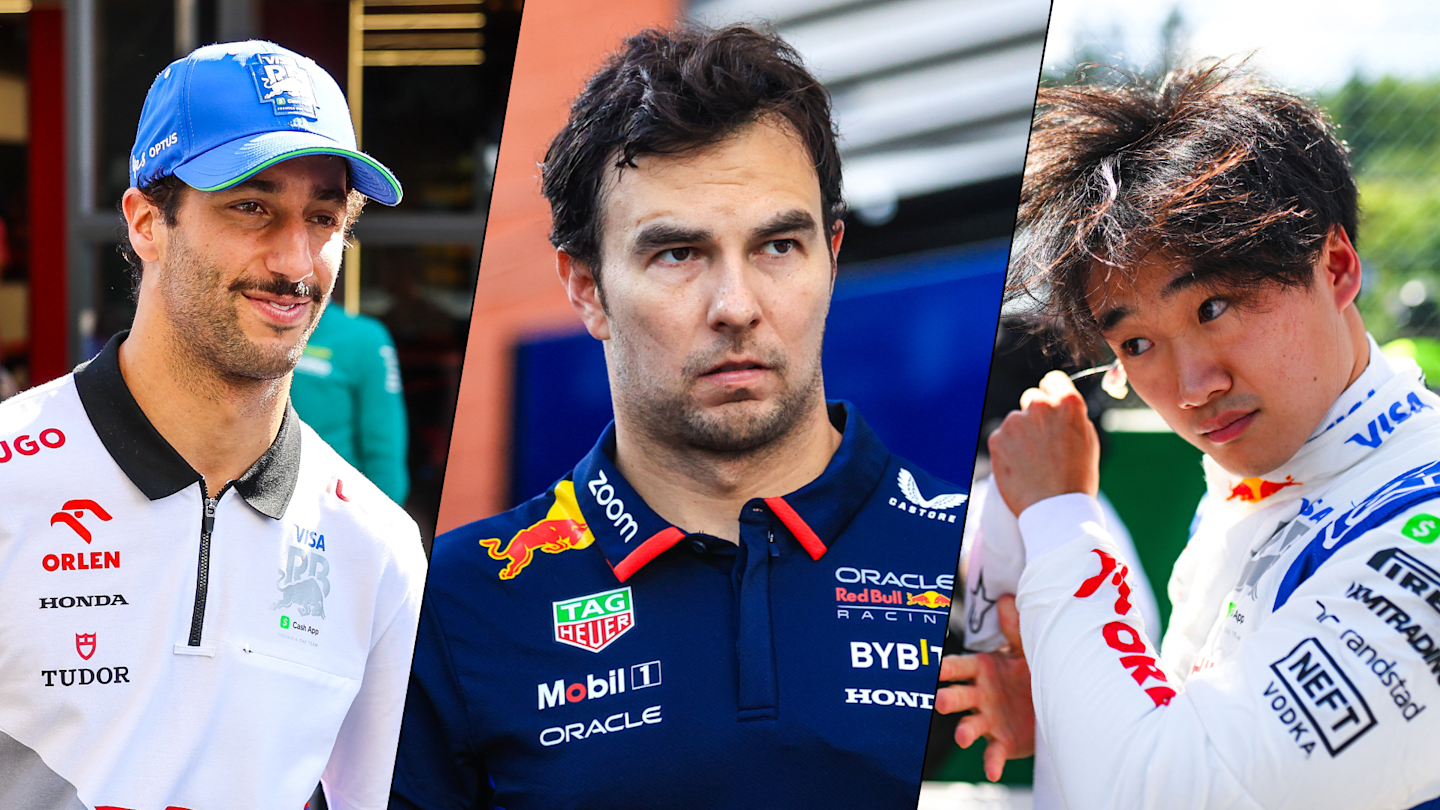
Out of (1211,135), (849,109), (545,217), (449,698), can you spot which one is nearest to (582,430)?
(545,217)

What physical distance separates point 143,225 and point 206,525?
488mm

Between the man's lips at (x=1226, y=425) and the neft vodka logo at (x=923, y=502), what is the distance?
39 cm

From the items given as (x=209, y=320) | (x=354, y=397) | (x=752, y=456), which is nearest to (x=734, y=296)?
(x=752, y=456)

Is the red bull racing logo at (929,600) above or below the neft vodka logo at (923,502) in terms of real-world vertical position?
below

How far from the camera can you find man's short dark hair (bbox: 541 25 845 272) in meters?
1.76

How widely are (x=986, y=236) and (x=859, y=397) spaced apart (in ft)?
1.17

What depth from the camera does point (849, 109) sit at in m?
1.97

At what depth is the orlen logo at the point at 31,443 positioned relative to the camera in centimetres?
169

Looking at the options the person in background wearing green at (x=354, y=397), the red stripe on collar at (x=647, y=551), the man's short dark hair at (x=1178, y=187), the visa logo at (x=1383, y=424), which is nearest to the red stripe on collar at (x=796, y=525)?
the red stripe on collar at (x=647, y=551)

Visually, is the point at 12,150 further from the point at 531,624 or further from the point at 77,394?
the point at 531,624

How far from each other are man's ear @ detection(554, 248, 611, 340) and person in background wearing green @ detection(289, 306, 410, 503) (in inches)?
52.8

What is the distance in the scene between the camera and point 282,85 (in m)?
1.80

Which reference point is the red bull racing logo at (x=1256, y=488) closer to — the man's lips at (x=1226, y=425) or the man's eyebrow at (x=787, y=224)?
the man's lips at (x=1226, y=425)

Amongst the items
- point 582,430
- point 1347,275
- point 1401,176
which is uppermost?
point 1401,176
